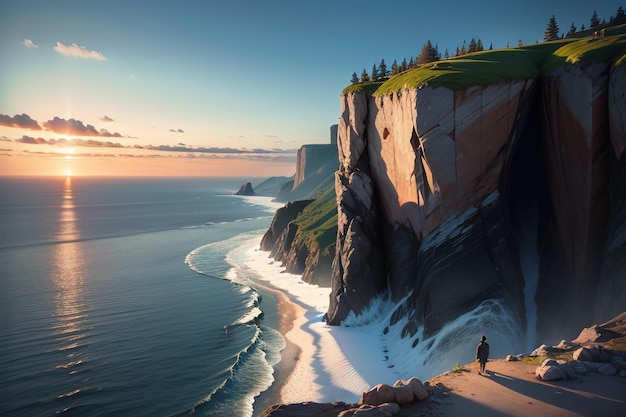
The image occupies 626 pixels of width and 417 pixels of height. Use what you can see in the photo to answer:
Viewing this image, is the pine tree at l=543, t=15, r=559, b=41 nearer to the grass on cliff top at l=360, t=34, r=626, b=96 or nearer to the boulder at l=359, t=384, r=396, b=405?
the grass on cliff top at l=360, t=34, r=626, b=96

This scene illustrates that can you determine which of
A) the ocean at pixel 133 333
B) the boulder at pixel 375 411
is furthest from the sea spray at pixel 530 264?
the ocean at pixel 133 333

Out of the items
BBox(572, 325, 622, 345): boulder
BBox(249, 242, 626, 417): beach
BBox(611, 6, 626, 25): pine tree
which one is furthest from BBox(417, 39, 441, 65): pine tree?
BBox(572, 325, 622, 345): boulder

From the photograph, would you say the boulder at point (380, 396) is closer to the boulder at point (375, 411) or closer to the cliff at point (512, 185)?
the boulder at point (375, 411)

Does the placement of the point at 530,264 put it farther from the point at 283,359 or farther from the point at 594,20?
the point at 594,20

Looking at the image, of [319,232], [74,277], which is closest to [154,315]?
[74,277]

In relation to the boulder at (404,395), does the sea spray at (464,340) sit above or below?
below

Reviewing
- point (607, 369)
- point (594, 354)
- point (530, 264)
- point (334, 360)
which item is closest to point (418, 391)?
point (607, 369)
